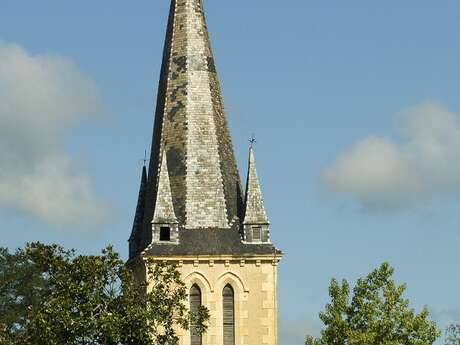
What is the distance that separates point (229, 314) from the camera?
60656mm

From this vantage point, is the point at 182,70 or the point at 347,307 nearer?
the point at 347,307

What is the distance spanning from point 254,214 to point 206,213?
6.34ft

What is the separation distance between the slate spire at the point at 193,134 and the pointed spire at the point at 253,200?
0.71m

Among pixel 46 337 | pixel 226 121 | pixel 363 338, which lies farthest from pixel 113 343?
pixel 226 121

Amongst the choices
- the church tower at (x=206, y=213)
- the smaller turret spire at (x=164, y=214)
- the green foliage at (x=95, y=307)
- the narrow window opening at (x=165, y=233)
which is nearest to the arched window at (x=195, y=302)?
the church tower at (x=206, y=213)

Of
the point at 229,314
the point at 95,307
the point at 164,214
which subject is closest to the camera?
the point at 95,307

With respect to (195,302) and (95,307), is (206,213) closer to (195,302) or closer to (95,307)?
(195,302)

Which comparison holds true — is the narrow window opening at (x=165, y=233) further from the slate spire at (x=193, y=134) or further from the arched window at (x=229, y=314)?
the arched window at (x=229, y=314)

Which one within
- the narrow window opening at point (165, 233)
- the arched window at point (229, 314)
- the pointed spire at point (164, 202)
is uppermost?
the pointed spire at point (164, 202)

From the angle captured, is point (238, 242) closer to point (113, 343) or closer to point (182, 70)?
point (182, 70)

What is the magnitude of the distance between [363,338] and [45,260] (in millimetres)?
13456

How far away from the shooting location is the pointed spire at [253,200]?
6116cm

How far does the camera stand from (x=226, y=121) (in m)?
63.9

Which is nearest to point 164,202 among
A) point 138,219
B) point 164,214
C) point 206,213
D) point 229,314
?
point 164,214
